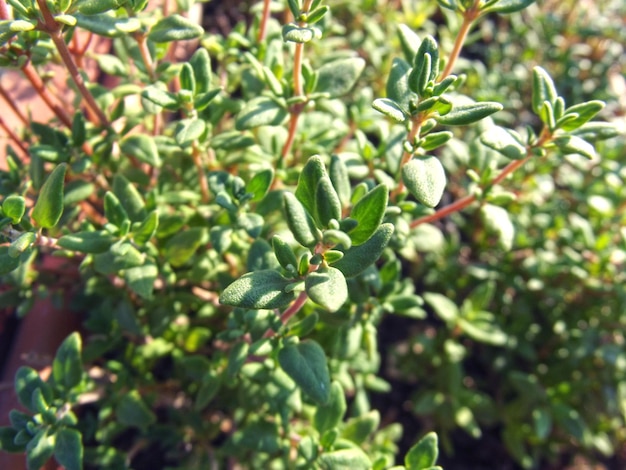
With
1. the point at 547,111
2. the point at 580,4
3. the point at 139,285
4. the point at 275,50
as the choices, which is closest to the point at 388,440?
the point at 139,285

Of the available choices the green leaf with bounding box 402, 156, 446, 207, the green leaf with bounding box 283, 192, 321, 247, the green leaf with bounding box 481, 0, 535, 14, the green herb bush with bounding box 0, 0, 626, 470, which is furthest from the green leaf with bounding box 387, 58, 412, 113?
the green leaf with bounding box 283, 192, 321, 247

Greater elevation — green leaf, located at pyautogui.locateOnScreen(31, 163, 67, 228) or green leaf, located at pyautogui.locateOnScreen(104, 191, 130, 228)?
green leaf, located at pyautogui.locateOnScreen(31, 163, 67, 228)

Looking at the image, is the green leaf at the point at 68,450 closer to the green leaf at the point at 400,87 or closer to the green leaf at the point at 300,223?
the green leaf at the point at 300,223

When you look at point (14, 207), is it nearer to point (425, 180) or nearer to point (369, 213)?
point (369, 213)

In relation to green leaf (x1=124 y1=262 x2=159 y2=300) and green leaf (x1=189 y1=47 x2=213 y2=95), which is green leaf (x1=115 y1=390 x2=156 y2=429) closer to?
green leaf (x1=124 y1=262 x2=159 y2=300)

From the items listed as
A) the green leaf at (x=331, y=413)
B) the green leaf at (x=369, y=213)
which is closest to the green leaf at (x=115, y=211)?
the green leaf at (x=369, y=213)

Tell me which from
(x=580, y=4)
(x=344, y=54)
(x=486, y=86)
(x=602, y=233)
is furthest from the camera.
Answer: (x=580, y=4)

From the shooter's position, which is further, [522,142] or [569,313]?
[569,313]

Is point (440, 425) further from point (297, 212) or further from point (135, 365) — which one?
point (297, 212)
